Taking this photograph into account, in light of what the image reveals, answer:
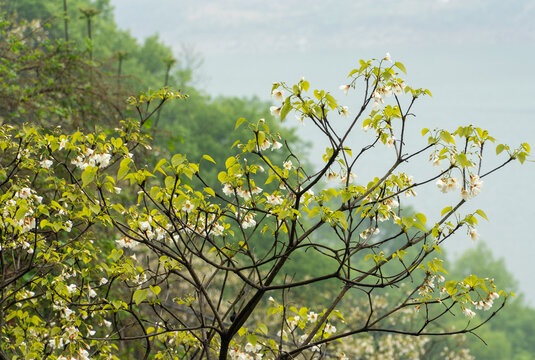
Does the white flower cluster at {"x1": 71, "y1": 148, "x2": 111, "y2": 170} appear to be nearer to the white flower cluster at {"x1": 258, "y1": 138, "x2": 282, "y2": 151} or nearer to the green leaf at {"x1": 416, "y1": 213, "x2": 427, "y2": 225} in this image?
the white flower cluster at {"x1": 258, "y1": 138, "x2": 282, "y2": 151}

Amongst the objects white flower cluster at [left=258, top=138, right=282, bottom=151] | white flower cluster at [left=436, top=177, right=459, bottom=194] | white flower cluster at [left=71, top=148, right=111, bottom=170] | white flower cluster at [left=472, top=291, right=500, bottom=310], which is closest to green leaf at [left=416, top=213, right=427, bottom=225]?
white flower cluster at [left=436, top=177, right=459, bottom=194]

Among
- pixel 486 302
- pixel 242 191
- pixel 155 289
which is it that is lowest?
pixel 155 289

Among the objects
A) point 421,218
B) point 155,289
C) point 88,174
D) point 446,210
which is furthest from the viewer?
point 446,210

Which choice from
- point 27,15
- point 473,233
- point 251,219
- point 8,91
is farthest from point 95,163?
point 27,15

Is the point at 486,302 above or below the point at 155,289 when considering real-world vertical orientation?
above

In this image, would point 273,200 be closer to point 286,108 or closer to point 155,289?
point 286,108

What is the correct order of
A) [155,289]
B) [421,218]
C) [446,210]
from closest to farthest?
1. [421,218]
2. [155,289]
3. [446,210]

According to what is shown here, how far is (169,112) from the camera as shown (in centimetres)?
2925

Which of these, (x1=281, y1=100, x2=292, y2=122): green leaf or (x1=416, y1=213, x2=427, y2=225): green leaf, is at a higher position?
(x1=281, y1=100, x2=292, y2=122): green leaf

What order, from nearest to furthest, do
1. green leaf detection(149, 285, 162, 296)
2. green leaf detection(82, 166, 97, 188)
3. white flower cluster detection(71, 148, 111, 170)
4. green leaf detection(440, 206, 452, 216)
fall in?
green leaf detection(82, 166, 97, 188) → white flower cluster detection(71, 148, 111, 170) → green leaf detection(149, 285, 162, 296) → green leaf detection(440, 206, 452, 216)

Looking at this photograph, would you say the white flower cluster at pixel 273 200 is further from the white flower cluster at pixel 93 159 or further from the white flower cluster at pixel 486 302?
the white flower cluster at pixel 486 302

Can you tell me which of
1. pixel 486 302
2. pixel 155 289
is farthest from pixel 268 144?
pixel 486 302

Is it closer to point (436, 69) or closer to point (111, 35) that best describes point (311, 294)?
point (111, 35)

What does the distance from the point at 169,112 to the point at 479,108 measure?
543 feet
